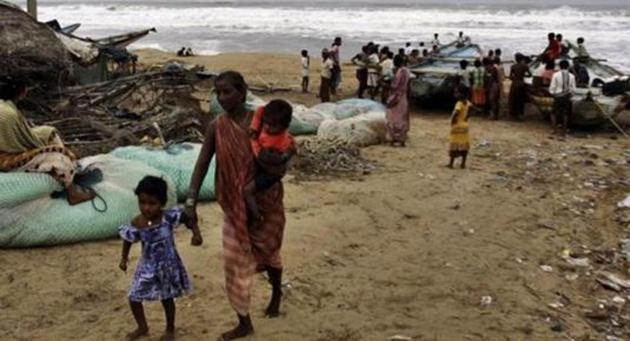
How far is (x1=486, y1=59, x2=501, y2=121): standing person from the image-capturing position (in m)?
12.5

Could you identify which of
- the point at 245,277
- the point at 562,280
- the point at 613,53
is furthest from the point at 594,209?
the point at 613,53

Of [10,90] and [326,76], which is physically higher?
[10,90]

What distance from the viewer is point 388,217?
6.82 metres

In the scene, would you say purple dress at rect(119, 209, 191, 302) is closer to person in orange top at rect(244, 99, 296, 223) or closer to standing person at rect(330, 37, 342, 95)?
person in orange top at rect(244, 99, 296, 223)

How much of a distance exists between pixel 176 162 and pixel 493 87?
727 cm

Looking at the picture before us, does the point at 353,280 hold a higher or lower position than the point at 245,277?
lower

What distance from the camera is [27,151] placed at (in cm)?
578

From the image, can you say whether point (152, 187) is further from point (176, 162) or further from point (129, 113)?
point (129, 113)

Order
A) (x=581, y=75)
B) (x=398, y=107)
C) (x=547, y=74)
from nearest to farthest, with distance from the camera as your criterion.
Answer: (x=398, y=107)
(x=547, y=74)
(x=581, y=75)

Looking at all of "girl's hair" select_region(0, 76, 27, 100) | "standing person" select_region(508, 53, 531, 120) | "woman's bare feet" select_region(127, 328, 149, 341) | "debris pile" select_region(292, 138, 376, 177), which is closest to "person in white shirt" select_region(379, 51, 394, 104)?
"standing person" select_region(508, 53, 531, 120)

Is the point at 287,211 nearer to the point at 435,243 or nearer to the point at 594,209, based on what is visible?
the point at 435,243

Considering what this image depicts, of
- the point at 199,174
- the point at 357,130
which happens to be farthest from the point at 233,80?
the point at 357,130

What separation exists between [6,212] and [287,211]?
8.12ft

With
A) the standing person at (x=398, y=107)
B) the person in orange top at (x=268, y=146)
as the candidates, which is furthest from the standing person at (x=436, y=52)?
the person in orange top at (x=268, y=146)
